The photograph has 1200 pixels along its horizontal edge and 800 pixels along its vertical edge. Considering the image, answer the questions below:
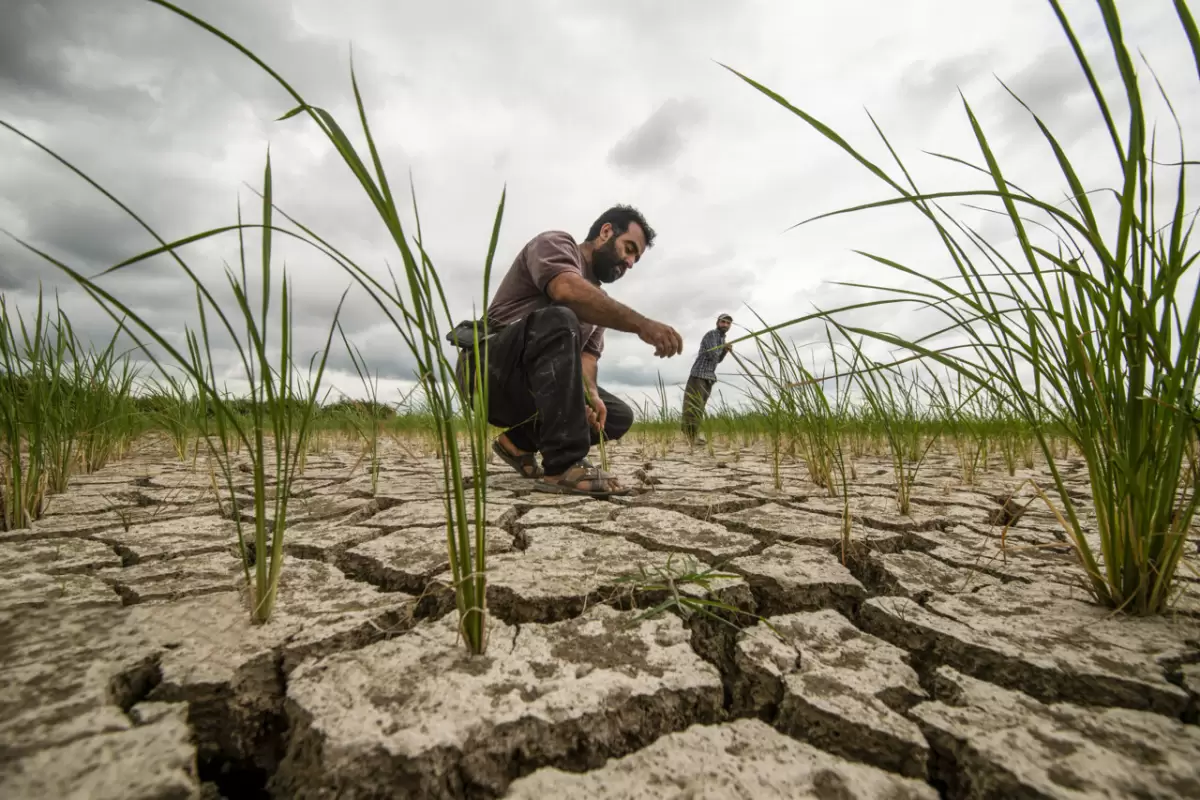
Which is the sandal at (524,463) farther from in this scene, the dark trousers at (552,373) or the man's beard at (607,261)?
the man's beard at (607,261)

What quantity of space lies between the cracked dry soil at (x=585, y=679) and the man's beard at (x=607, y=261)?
192cm

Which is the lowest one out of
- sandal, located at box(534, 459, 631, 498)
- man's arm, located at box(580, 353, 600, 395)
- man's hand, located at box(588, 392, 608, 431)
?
sandal, located at box(534, 459, 631, 498)

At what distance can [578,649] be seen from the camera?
70cm

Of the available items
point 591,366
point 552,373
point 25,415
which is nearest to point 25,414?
point 25,415

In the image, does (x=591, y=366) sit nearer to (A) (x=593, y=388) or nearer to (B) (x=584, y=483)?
(A) (x=593, y=388)

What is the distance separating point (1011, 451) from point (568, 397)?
1819 millimetres

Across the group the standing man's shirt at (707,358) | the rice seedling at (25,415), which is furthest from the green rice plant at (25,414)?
the standing man's shirt at (707,358)

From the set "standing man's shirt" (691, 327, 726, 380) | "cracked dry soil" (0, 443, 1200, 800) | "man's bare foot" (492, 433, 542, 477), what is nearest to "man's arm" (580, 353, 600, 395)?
"man's bare foot" (492, 433, 542, 477)

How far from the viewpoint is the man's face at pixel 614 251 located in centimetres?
276

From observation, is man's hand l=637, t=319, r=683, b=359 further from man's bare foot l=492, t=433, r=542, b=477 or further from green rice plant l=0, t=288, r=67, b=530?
green rice plant l=0, t=288, r=67, b=530

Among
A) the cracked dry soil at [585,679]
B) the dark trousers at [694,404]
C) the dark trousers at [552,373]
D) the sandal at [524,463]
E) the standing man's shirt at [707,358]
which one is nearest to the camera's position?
the cracked dry soil at [585,679]

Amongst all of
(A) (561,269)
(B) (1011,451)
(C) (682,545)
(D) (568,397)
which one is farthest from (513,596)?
(B) (1011,451)

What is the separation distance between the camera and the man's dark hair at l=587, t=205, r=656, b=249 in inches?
110

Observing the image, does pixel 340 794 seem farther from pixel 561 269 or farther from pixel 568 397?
pixel 561 269
